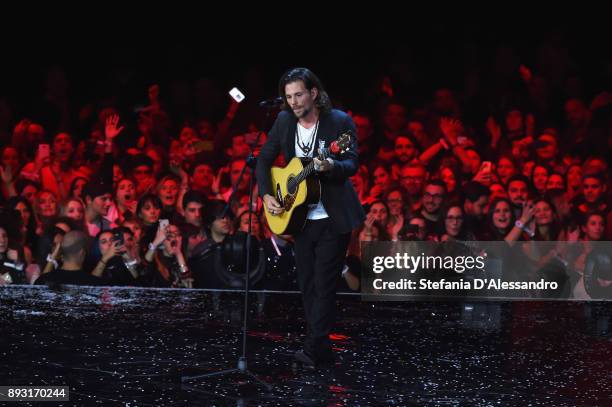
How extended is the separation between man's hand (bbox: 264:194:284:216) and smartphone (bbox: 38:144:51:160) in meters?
3.32

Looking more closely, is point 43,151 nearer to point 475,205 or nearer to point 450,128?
point 450,128

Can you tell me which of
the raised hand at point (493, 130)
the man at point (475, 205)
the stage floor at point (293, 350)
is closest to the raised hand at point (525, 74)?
the raised hand at point (493, 130)

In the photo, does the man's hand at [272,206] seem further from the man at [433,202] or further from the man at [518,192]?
the man at [518,192]

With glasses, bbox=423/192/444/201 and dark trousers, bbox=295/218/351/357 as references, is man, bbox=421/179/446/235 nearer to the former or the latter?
glasses, bbox=423/192/444/201

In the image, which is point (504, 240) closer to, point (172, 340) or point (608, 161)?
point (608, 161)

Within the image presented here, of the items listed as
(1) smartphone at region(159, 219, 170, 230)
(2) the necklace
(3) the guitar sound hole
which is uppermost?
(2) the necklace

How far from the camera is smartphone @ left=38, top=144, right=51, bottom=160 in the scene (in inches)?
247

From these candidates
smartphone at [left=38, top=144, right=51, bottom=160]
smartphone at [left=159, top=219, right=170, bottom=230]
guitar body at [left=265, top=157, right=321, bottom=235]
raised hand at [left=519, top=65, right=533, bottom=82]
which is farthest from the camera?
raised hand at [left=519, top=65, right=533, bottom=82]

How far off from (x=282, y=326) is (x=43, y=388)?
61.7 inches

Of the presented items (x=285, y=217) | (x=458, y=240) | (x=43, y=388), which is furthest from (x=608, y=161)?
(x=43, y=388)

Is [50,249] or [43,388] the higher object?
[50,249]

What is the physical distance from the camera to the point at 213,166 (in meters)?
6.22

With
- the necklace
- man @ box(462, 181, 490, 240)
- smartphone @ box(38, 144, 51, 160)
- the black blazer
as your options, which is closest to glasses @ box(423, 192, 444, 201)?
man @ box(462, 181, 490, 240)

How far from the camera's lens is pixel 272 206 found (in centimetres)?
339
